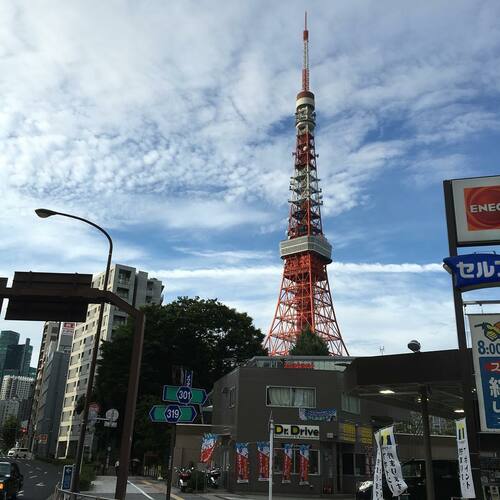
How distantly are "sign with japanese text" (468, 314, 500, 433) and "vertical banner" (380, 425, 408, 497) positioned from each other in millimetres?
2393

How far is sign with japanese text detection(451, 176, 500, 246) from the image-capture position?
12.2 metres

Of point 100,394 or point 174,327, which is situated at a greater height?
point 174,327

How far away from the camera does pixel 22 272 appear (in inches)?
601

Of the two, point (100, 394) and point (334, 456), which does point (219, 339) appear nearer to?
point (100, 394)

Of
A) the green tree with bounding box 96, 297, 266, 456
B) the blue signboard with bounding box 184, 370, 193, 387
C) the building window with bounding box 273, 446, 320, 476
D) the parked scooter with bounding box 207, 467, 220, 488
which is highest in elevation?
the green tree with bounding box 96, 297, 266, 456

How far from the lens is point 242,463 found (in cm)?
2969

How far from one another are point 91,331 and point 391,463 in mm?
82392

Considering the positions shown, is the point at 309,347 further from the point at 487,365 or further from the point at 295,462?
the point at 487,365

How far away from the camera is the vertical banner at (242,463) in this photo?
29328 mm

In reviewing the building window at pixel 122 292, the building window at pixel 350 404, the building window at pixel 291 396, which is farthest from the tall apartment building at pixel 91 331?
the building window at pixel 350 404

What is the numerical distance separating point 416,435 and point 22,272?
31403 mm

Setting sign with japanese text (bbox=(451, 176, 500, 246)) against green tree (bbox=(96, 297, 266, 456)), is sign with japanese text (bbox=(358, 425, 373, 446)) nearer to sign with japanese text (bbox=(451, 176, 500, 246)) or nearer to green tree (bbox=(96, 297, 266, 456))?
green tree (bbox=(96, 297, 266, 456))

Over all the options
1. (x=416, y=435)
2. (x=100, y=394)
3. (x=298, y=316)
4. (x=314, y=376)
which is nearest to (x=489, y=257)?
(x=314, y=376)

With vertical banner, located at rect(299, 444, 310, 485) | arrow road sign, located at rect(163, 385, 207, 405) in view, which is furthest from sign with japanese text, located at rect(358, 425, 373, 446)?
arrow road sign, located at rect(163, 385, 207, 405)
